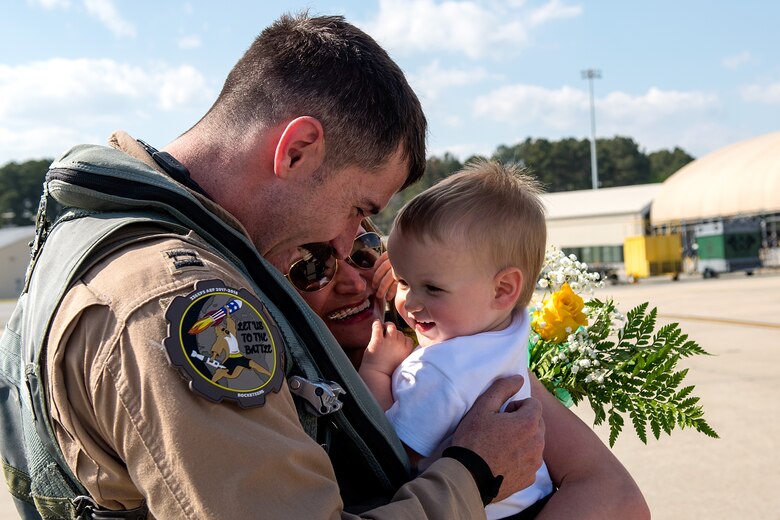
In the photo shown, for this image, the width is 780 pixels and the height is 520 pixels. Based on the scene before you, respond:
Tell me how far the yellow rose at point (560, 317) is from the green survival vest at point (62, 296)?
1.19m

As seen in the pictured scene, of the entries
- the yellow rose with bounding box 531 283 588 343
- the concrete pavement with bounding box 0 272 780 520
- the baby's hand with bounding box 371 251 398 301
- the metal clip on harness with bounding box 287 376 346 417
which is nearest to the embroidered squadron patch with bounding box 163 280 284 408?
the metal clip on harness with bounding box 287 376 346 417

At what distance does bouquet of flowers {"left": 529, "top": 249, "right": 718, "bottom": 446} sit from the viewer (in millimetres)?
2729

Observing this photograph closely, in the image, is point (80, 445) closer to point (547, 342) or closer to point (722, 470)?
point (547, 342)

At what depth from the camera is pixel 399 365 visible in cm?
230

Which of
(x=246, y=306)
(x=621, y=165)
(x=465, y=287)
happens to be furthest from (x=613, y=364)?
(x=621, y=165)

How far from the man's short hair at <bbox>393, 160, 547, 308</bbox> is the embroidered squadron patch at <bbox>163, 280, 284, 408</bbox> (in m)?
0.93

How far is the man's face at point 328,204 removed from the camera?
1978mm

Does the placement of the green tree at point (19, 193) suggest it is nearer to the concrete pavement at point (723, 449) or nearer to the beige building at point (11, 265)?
the beige building at point (11, 265)

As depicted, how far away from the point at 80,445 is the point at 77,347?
0.20 m

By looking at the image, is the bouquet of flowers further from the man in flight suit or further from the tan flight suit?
the tan flight suit

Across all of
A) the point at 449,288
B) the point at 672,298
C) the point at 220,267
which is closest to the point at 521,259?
the point at 449,288

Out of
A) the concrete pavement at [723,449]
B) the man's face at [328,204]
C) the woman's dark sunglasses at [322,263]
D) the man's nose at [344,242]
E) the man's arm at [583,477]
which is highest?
the man's face at [328,204]

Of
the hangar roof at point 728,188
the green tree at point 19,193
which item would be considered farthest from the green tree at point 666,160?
the green tree at point 19,193

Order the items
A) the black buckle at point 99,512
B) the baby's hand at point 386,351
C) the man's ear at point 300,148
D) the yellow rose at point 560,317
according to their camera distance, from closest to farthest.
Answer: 1. the black buckle at point 99,512
2. the man's ear at point 300,148
3. the baby's hand at point 386,351
4. the yellow rose at point 560,317
